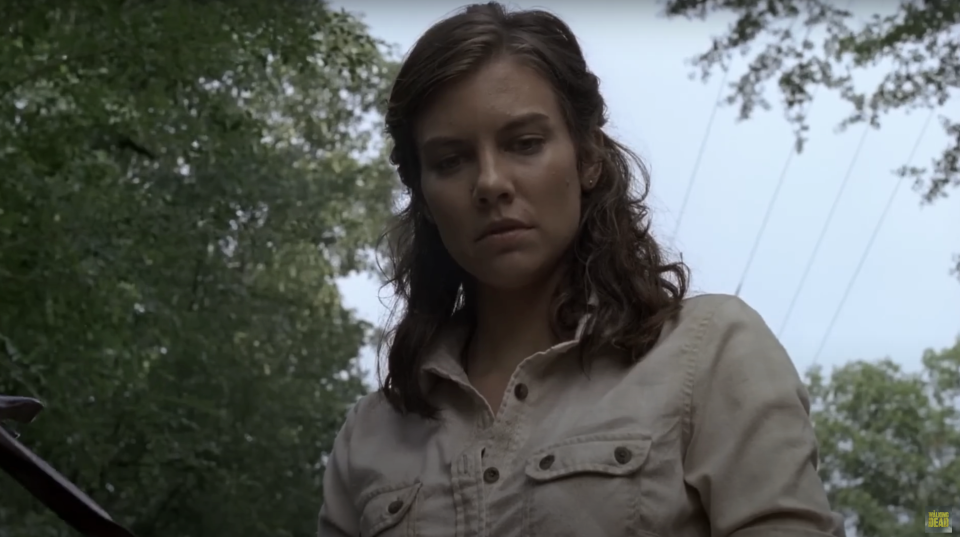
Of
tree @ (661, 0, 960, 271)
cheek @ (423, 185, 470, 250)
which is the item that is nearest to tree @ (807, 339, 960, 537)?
tree @ (661, 0, 960, 271)

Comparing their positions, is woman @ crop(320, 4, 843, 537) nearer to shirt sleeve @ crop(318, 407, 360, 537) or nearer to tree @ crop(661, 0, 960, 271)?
shirt sleeve @ crop(318, 407, 360, 537)

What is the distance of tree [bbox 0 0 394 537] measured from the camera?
1.88 meters

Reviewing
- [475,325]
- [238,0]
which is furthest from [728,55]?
[475,325]

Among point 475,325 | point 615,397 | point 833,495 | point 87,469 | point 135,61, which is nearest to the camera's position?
point 615,397

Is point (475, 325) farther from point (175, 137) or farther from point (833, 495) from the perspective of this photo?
point (175, 137)

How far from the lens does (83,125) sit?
6.51 ft

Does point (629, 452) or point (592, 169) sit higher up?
point (592, 169)

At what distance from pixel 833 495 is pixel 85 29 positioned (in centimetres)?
140

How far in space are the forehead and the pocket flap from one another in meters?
0.22

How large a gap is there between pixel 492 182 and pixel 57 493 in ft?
Result: 1.25

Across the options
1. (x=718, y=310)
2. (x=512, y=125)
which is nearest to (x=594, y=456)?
(x=718, y=310)

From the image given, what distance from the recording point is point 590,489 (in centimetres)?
67

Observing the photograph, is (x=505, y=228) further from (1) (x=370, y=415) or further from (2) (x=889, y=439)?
(2) (x=889, y=439)

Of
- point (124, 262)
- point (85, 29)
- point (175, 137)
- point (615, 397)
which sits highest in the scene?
point (615, 397)
